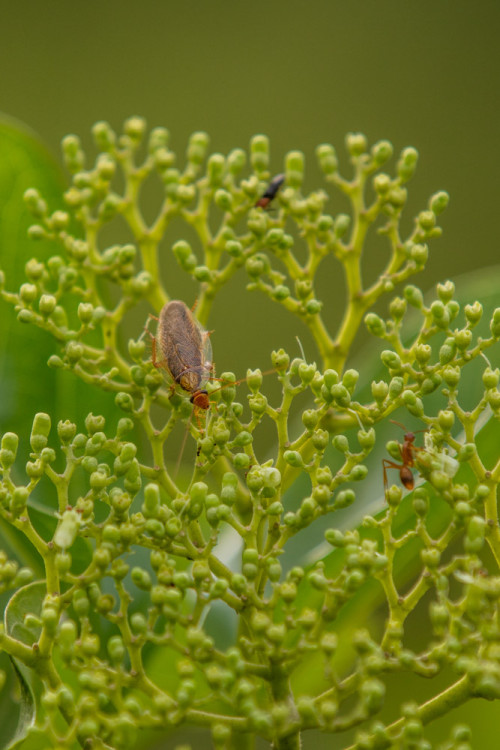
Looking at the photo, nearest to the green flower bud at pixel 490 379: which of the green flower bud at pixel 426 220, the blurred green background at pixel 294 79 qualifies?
the green flower bud at pixel 426 220

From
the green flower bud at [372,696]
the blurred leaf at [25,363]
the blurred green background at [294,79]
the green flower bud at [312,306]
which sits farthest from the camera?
the blurred green background at [294,79]

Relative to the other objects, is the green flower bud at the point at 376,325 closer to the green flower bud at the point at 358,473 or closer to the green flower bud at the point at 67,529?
the green flower bud at the point at 358,473

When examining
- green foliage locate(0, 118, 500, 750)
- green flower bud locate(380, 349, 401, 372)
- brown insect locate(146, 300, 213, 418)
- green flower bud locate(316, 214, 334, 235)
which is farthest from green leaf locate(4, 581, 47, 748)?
green flower bud locate(316, 214, 334, 235)

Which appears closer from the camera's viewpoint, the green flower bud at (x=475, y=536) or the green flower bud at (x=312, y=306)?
the green flower bud at (x=475, y=536)

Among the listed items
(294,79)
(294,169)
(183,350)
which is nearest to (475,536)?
(183,350)

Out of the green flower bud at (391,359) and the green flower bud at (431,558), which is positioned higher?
the green flower bud at (391,359)

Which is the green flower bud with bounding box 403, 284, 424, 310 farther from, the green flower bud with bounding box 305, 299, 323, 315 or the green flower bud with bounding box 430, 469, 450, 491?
the green flower bud with bounding box 430, 469, 450, 491

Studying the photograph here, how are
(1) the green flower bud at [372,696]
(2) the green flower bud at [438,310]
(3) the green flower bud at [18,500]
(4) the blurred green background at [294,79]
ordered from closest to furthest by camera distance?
(1) the green flower bud at [372,696], (3) the green flower bud at [18,500], (2) the green flower bud at [438,310], (4) the blurred green background at [294,79]
